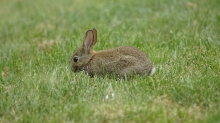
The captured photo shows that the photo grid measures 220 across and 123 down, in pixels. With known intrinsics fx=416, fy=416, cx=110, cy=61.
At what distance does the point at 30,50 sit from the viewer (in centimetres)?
875

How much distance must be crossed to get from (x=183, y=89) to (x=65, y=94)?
160 cm

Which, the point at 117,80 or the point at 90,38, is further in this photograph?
the point at 90,38

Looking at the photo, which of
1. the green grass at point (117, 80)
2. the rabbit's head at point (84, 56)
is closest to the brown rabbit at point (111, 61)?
the rabbit's head at point (84, 56)

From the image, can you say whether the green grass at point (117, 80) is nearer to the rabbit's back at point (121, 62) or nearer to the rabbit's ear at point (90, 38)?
the rabbit's back at point (121, 62)

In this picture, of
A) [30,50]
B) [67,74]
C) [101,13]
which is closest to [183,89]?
[67,74]

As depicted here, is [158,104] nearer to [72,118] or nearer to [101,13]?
[72,118]

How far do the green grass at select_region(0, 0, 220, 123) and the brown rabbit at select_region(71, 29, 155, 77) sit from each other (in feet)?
0.70

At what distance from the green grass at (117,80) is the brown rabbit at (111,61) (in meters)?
0.21

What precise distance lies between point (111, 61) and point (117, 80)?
0.39m

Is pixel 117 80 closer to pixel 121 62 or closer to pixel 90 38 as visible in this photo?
pixel 121 62

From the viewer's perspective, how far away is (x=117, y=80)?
629 cm

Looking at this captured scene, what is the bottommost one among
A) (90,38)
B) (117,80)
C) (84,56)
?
(117,80)

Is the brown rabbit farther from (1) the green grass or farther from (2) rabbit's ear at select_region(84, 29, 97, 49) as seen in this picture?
(1) the green grass

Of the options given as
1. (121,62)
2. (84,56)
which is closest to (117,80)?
(121,62)
